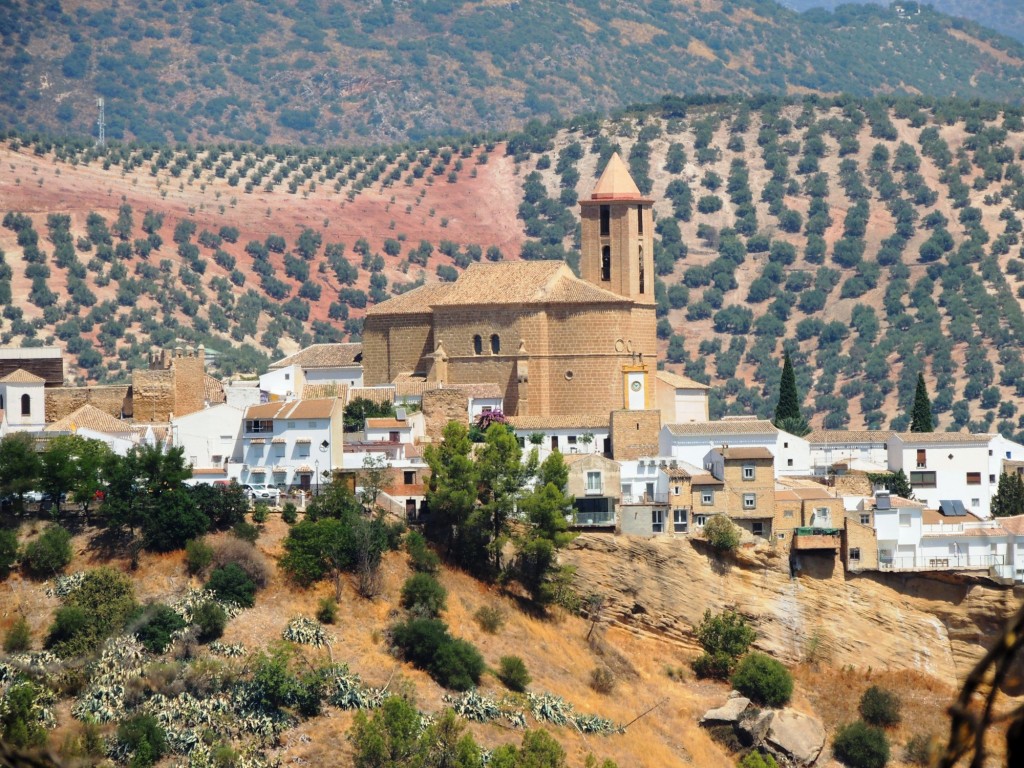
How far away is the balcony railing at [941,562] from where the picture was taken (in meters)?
58.6

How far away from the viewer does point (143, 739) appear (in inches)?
1772

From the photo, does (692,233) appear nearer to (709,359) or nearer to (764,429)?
(709,359)

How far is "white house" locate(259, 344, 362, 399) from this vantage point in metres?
68.8

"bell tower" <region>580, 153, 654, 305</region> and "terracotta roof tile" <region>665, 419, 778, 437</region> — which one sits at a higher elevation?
"bell tower" <region>580, 153, 654, 305</region>

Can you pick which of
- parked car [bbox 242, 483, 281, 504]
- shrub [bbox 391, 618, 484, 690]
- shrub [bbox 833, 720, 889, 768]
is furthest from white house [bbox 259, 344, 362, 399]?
shrub [bbox 833, 720, 889, 768]

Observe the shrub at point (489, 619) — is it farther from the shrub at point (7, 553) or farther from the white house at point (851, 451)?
the white house at point (851, 451)

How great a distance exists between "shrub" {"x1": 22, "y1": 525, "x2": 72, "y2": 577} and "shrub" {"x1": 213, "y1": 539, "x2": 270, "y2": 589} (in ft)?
12.6

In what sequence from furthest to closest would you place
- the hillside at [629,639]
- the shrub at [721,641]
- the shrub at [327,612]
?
the shrub at [721,641] < the shrub at [327,612] < the hillside at [629,639]

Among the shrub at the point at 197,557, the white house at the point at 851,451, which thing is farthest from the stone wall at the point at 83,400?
the white house at the point at 851,451

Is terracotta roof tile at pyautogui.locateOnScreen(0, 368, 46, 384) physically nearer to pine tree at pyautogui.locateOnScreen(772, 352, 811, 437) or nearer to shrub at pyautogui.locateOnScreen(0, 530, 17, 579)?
shrub at pyautogui.locateOnScreen(0, 530, 17, 579)

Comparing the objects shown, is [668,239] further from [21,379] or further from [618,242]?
[21,379]

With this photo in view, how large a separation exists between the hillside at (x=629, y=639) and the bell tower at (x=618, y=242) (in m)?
14.5

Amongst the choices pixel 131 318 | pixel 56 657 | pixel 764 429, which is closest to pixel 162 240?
pixel 131 318

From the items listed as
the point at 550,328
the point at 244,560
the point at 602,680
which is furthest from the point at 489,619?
the point at 550,328
